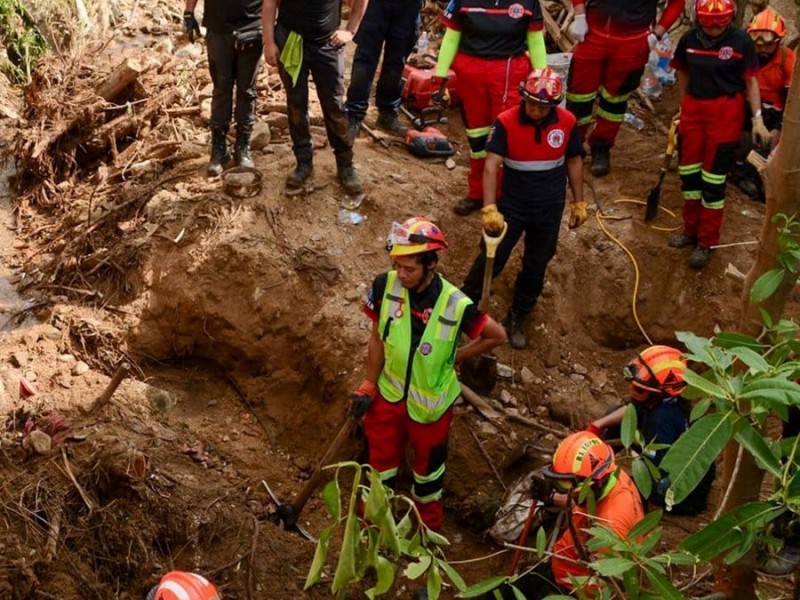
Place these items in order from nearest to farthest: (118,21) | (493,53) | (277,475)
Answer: (277,475), (493,53), (118,21)

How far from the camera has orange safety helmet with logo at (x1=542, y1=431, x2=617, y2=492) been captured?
3.98 m

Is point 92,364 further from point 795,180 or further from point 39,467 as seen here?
point 795,180

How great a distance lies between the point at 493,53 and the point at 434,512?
312cm

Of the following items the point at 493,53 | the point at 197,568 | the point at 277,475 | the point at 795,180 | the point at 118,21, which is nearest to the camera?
the point at 795,180

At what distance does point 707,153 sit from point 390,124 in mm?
2606

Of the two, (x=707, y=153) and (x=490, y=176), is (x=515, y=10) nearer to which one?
(x=490, y=176)

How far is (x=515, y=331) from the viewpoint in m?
6.22

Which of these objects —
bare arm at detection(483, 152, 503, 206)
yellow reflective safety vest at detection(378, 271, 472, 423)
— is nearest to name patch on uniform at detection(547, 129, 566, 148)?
bare arm at detection(483, 152, 503, 206)

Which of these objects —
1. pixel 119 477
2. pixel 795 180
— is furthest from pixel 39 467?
pixel 795 180

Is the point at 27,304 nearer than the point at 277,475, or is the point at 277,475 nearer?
the point at 277,475

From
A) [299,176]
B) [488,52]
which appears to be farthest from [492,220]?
[299,176]

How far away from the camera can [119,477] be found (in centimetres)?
502

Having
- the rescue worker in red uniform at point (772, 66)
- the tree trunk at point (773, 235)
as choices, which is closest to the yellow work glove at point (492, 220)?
the rescue worker in red uniform at point (772, 66)

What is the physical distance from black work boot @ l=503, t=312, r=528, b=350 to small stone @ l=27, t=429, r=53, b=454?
3.01 metres
